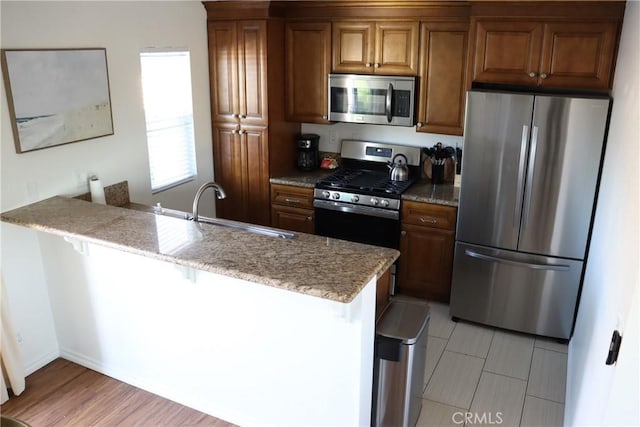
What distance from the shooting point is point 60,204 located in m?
3.14

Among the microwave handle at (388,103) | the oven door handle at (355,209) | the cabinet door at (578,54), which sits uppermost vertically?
the cabinet door at (578,54)

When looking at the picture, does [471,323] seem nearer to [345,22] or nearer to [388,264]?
[388,264]

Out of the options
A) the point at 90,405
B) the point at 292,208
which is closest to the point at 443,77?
the point at 292,208

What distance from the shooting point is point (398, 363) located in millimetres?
2607

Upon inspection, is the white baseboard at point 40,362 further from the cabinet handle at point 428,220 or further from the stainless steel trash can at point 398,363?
the cabinet handle at point 428,220

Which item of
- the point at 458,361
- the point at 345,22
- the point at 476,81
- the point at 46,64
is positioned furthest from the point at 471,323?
the point at 46,64

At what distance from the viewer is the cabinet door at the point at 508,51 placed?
11.4ft

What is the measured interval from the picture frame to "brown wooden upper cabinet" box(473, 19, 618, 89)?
99.0 inches

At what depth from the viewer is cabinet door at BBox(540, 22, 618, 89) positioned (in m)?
3.32

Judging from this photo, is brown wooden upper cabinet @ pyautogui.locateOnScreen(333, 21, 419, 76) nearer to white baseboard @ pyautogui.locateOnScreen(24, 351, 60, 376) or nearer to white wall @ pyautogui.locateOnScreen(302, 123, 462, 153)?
white wall @ pyautogui.locateOnScreen(302, 123, 462, 153)

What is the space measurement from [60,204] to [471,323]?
2951 mm

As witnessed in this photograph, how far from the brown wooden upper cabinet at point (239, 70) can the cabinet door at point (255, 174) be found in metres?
0.12

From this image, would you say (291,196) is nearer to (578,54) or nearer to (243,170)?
(243,170)

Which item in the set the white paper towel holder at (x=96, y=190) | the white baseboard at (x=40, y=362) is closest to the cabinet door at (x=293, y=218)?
the white paper towel holder at (x=96, y=190)
